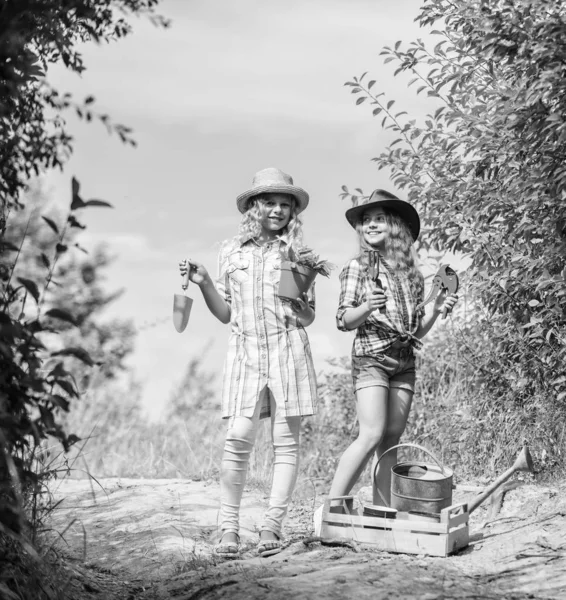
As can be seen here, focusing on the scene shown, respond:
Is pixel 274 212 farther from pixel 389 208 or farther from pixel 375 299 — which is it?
pixel 375 299

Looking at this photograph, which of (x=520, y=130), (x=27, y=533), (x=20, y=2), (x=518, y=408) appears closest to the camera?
(x=20, y=2)

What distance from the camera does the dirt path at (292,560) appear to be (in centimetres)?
375

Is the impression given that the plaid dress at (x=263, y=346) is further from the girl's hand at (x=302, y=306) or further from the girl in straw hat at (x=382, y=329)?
the girl in straw hat at (x=382, y=329)

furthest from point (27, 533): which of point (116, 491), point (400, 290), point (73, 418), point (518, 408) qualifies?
point (73, 418)

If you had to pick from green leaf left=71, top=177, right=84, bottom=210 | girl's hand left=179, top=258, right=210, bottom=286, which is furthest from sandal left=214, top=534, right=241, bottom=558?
green leaf left=71, top=177, right=84, bottom=210

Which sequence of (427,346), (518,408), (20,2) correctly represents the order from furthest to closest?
(427,346), (518,408), (20,2)

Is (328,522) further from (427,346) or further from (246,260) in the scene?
(427,346)

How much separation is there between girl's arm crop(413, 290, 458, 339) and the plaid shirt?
0.04 m

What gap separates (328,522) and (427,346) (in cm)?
378

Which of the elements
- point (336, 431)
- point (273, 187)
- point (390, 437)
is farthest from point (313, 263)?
point (336, 431)

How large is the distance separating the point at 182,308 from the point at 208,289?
19 cm

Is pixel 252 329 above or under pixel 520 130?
under

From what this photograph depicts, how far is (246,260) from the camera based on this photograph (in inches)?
197

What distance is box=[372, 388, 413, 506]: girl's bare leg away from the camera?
16.0ft
